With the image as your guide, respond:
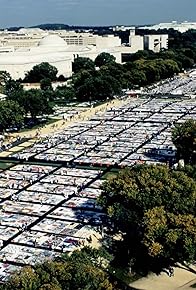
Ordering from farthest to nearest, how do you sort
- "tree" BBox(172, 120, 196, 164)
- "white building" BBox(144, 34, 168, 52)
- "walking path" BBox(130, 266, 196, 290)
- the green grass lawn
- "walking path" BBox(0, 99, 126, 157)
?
1. "white building" BBox(144, 34, 168, 52)
2. "walking path" BBox(0, 99, 126, 157)
3. the green grass lawn
4. "tree" BBox(172, 120, 196, 164)
5. "walking path" BBox(130, 266, 196, 290)

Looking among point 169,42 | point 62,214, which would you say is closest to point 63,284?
point 62,214

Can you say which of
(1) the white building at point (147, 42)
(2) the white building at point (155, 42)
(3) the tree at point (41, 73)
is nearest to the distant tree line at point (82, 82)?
(3) the tree at point (41, 73)

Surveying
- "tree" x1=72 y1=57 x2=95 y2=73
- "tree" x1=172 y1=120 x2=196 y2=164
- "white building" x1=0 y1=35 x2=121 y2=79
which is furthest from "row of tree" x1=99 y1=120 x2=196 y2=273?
"tree" x1=72 y1=57 x2=95 y2=73

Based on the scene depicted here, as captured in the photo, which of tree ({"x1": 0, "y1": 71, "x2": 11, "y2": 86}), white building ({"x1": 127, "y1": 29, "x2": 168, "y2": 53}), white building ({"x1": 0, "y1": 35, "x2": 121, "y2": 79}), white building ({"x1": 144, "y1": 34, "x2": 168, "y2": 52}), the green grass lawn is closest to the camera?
the green grass lawn

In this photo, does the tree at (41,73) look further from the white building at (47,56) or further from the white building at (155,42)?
the white building at (155,42)

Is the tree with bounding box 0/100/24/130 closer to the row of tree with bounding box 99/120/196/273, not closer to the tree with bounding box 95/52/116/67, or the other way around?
the row of tree with bounding box 99/120/196/273

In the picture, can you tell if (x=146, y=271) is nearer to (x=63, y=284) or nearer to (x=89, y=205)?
(x=63, y=284)
